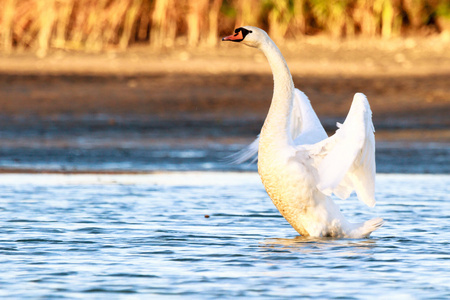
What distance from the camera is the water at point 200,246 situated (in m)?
6.07

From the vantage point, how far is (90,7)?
72.9ft

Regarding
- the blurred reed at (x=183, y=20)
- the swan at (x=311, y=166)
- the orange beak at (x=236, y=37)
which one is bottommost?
the swan at (x=311, y=166)

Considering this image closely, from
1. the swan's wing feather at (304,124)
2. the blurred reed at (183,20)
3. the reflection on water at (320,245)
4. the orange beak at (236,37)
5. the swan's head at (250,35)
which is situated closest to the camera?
the reflection on water at (320,245)

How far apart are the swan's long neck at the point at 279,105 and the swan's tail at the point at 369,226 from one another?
2.58 feet

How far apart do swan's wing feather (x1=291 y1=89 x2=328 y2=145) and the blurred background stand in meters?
3.39

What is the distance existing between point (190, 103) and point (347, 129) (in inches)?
373

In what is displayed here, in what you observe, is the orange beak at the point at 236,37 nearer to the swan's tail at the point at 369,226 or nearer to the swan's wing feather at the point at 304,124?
the swan's wing feather at the point at 304,124

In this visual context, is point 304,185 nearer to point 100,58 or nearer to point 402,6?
point 100,58

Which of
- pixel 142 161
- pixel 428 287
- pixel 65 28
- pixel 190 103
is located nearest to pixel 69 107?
pixel 190 103

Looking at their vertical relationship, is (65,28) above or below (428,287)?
above

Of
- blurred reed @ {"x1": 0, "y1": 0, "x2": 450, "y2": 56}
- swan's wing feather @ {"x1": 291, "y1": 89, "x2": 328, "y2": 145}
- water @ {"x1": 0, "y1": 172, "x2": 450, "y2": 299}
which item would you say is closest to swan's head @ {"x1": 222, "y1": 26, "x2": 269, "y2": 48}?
swan's wing feather @ {"x1": 291, "y1": 89, "x2": 328, "y2": 145}

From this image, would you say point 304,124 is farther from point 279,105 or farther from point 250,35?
point 250,35

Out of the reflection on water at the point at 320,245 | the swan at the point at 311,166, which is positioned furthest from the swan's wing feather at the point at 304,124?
the reflection on water at the point at 320,245

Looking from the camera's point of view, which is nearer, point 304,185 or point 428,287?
point 428,287
